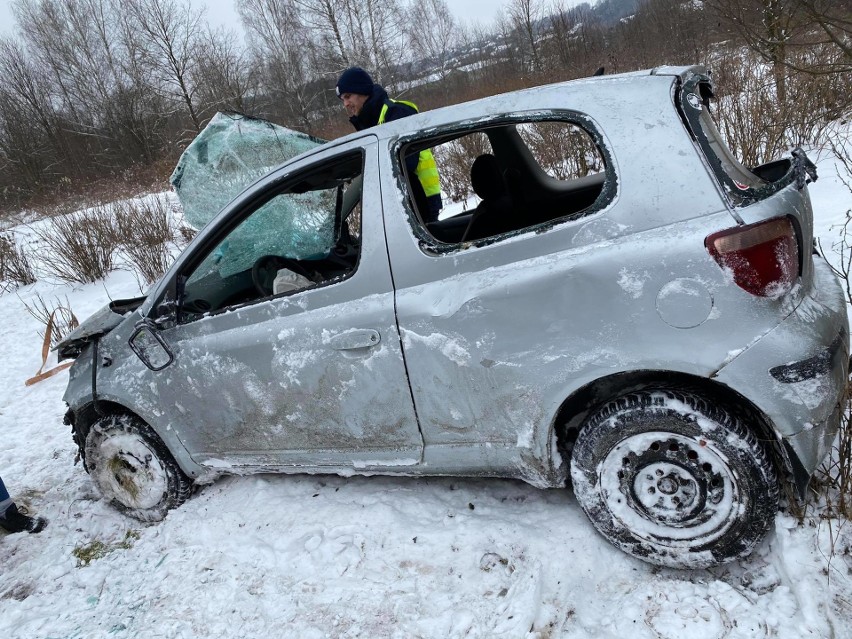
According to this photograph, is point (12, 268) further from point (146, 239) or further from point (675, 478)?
point (675, 478)

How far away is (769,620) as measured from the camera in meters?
1.70

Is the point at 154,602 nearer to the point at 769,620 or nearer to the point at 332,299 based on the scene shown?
the point at 332,299


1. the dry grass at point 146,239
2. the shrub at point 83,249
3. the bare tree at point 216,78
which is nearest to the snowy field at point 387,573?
the dry grass at point 146,239

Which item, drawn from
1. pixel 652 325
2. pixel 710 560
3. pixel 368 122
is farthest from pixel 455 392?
pixel 368 122

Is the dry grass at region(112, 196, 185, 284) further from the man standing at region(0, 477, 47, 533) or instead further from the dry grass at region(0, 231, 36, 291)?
the man standing at region(0, 477, 47, 533)

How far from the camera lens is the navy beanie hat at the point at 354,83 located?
424cm

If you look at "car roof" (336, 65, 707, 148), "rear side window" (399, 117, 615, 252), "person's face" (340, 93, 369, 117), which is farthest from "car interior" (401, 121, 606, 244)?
"person's face" (340, 93, 369, 117)

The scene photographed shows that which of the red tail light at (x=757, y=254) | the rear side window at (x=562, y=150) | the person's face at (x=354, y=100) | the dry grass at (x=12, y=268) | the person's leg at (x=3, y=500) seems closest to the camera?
the red tail light at (x=757, y=254)

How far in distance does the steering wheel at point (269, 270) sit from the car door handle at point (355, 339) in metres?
0.66

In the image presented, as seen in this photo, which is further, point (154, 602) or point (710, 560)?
point (154, 602)

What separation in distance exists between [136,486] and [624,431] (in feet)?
8.79

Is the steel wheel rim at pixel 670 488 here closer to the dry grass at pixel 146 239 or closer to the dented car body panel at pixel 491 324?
the dented car body panel at pixel 491 324

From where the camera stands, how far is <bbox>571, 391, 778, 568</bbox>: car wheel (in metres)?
1.77

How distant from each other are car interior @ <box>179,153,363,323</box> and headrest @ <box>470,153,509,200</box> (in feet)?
2.09
